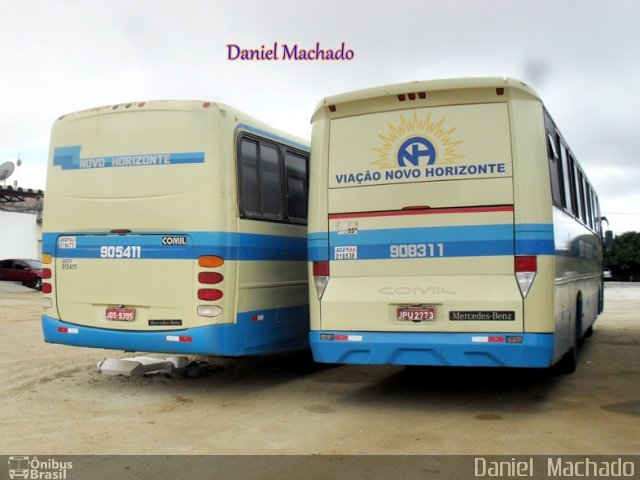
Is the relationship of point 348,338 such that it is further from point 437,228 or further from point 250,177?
point 250,177

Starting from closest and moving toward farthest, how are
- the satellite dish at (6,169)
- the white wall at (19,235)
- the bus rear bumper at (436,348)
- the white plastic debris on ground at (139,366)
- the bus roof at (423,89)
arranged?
the bus rear bumper at (436,348) < the bus roof at (423,89) < the white plastic debris on ground at (139,366) < the satellite dish at (6,169) < the white wall at (19,235)

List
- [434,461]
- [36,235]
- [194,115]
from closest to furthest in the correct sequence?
[434,461], [194,115], [36,235]

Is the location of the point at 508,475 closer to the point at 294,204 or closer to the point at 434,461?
the point at 434,461

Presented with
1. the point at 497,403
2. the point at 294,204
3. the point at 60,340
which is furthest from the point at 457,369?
the point at 60,340

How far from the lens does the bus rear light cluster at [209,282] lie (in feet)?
24.9

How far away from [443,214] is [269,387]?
3.34m

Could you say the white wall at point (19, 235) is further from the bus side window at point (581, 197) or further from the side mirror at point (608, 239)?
the bus side window at point (581, 197)

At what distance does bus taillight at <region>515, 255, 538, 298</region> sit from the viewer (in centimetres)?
670

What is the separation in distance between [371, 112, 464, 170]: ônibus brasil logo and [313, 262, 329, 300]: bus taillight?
1.24 m

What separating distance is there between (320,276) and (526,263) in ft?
7.16

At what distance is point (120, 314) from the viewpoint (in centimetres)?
800

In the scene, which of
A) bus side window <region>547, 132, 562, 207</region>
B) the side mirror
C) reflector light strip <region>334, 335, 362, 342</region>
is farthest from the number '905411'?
the side mirror

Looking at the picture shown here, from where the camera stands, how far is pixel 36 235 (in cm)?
3750

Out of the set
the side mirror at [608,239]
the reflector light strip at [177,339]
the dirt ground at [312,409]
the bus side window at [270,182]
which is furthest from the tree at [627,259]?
the reflector light strip at [177,339]
